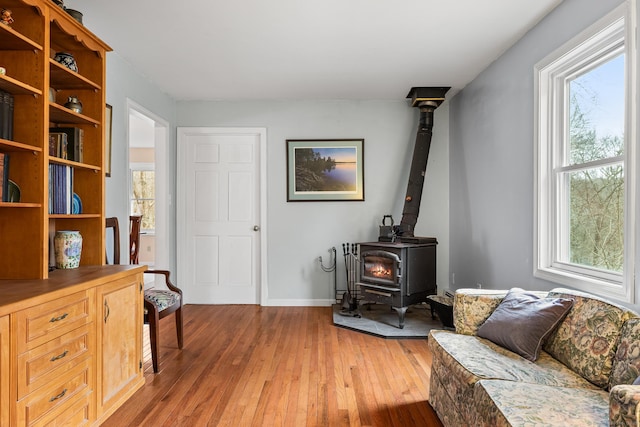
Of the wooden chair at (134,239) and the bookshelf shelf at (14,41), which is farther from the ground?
the bookshelf shelf at (14,41)

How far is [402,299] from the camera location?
3.61 metres

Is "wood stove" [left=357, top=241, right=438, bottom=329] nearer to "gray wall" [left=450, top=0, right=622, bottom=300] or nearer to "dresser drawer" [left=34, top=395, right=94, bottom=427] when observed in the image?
"gray wall" [left=450, top=0, right=622, bottom=300]

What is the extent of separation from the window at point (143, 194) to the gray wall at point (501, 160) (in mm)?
5722

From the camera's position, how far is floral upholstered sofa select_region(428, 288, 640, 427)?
1.37 meters

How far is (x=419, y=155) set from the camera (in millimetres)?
4121

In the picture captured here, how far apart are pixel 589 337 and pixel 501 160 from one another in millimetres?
1865

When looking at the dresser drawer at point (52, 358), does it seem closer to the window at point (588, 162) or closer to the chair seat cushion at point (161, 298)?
the chair seat cushion at point (161, 298)

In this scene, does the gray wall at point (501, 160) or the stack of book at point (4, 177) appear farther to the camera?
the gray wall at point (501, 160)

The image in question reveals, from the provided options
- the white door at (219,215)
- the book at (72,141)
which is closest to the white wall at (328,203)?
the white door at (219,215)

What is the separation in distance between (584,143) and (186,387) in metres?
3.00

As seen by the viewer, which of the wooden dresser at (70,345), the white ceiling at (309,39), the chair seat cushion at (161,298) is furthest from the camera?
the chair seat cushion at (161,298)

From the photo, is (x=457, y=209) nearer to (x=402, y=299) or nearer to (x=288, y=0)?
(x=402, y=299)

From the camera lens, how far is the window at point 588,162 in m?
2.00

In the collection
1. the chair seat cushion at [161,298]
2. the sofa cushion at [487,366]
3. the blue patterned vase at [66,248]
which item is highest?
the blue patterned vase at [66,248]
